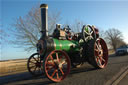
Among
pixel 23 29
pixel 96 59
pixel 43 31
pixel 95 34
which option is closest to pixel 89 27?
pixel 95 34

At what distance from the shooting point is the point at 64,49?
509 centimetres

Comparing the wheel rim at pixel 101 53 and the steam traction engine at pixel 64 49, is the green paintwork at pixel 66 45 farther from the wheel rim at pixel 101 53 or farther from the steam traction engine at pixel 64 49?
the wheel rim at pixel 101 53

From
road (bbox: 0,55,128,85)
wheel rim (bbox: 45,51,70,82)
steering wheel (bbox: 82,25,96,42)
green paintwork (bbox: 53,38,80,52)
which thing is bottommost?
road (bbox: 0,55,128,85)

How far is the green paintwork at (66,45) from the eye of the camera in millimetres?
4855

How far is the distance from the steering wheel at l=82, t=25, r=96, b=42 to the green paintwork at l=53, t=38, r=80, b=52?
615 millimetres

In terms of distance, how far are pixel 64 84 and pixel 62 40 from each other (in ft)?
6.85

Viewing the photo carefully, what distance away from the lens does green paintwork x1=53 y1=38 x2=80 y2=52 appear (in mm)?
4855

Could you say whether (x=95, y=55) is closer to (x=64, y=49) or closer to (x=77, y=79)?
(x=64, y=49)

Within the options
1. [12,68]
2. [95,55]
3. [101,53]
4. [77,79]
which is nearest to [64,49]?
[77,79]

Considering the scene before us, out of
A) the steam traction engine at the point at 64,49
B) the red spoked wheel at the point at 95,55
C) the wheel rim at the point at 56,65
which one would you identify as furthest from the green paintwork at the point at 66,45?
the red spoked wheel at the point at 95,55

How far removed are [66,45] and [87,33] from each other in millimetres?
1774

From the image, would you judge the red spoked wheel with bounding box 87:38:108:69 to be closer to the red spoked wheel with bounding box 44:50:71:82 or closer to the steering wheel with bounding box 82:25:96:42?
the steering wheel with bounding box 82:25:96:42

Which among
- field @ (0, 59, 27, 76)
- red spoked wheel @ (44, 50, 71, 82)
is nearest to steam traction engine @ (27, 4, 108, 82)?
red spoked wheel @ (44, 50, 71, 82)

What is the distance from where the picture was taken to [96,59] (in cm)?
580
